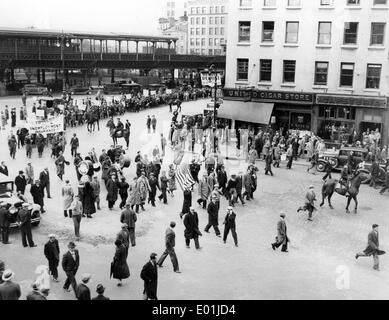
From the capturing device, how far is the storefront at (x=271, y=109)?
36.7m

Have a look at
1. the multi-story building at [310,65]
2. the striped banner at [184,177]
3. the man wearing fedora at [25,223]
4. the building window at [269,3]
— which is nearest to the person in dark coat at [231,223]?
the man wearing fedora at [25,223]

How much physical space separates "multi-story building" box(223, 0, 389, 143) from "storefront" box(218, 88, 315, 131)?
74 mm

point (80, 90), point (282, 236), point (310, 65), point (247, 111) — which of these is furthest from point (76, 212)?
point (80, 90)

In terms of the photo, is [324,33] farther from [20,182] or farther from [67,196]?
[20,182]

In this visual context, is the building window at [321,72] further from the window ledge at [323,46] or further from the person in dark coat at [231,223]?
the person in dark coat at [231,223]

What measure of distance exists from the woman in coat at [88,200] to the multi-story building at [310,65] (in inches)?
803

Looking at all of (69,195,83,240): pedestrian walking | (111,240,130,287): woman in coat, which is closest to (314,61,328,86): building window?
(69,195,83,240): pedestrian walking

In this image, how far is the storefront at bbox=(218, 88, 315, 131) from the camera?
36.7m

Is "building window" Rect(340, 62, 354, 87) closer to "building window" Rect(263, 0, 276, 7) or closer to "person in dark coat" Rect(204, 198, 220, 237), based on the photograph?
"building window" Rect(263, 0, 276, 7)

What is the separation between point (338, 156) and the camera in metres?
28.1

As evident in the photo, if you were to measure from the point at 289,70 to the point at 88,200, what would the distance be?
2303 cm

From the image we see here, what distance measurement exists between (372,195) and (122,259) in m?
15.1
